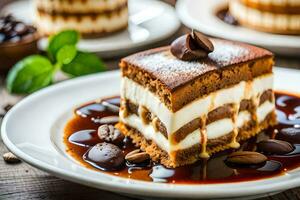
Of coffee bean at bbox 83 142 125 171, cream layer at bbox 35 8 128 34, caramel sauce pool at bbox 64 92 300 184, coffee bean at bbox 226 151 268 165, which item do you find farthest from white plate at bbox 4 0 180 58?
coffee bean at bbox 226 151 268 165

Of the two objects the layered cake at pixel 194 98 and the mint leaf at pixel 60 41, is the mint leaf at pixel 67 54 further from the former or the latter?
the layered cake at pixel 194 98

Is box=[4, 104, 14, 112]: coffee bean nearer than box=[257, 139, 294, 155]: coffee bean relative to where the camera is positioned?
No

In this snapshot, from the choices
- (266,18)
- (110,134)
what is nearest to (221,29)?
(266,18)

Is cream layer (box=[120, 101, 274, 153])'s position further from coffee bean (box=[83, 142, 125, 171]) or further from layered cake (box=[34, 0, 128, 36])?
layered cake (box=[34, 0, 128, 36])

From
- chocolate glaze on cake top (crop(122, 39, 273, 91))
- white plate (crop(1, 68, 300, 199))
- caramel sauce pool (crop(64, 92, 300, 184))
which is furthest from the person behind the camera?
chocolate glaze on cake top (crop(122, 39, 273, 91))

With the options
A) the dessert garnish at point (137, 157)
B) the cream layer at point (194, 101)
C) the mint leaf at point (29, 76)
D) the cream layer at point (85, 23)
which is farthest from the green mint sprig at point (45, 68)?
the dessert garnish at point (137, 157)

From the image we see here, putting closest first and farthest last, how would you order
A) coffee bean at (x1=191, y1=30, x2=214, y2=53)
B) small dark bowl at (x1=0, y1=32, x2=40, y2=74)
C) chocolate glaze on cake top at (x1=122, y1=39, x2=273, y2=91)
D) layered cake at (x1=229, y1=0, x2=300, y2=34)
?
chocolate glaze on cake top at (x1=122, y1=39, x2=273, y2=91) → coffee bean at (x1=191, y1=30, x2=214, y2=53) → small dark bowl at (x1=0, y1=32, x2=40, y2=74) → layered cake at (x1=229, y1=0, x2=300, y2=34)

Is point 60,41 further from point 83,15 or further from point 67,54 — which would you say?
point 83,15
